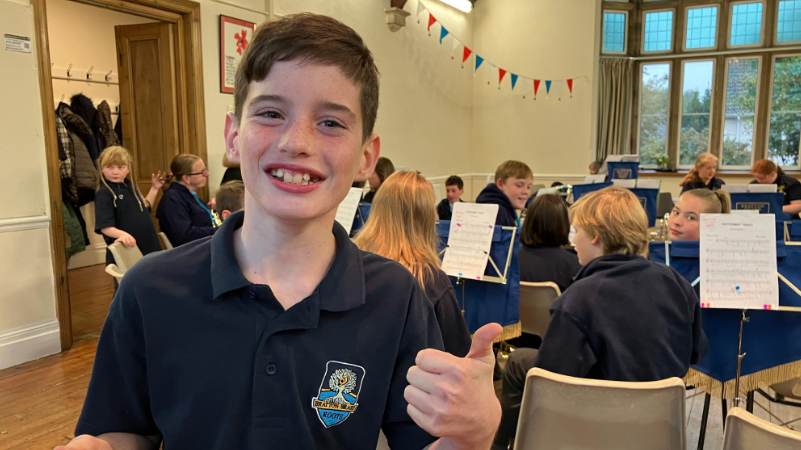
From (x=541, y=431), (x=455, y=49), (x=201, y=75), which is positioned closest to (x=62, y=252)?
(x=201, y=75)

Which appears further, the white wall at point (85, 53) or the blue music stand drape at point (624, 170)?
the blue music stand drape at point (624, 170)

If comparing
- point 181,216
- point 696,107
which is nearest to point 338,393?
point 181,216

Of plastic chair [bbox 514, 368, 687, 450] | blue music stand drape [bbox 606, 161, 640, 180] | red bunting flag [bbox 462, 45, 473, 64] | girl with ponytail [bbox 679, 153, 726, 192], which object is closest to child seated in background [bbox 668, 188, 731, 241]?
plastic chair [bbox 514, 368, 687, 450]

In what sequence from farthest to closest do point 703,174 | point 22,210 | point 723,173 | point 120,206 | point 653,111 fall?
point 653,111 → point 723,173 → point 703,174 → point 120,206 → point 22,210

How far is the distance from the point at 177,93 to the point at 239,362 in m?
4.15

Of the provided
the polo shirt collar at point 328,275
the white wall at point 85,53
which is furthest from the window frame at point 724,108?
the polo shirt collar at point 328,275

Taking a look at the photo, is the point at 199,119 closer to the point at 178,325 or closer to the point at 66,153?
the point at 66,153

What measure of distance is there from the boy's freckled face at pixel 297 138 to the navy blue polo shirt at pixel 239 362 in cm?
13

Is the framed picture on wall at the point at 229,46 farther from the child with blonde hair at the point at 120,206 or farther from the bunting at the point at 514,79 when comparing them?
the bunting at the point at 514,79

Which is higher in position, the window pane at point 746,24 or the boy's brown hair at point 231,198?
the window pane at point 746,24

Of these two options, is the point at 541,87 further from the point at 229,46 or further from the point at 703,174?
the point at 229,46

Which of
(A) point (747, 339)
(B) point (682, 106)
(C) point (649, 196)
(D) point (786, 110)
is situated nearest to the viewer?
(A) point (747, 339)

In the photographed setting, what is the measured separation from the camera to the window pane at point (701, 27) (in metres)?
9.02

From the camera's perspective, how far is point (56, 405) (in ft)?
9.46
